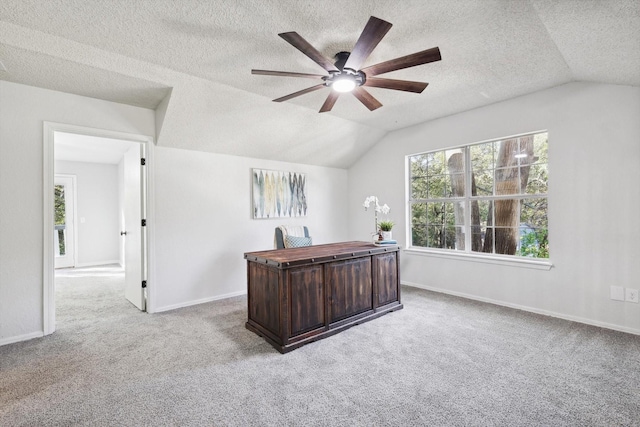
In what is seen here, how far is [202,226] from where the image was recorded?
3900 mm

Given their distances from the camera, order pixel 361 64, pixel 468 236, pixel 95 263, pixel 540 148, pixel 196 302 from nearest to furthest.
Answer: pixel 361 64 < pixel 540 148 < pixel 196 302 < pixel 468 236 < pixel 95 263

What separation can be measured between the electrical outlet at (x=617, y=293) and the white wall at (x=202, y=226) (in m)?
3.99

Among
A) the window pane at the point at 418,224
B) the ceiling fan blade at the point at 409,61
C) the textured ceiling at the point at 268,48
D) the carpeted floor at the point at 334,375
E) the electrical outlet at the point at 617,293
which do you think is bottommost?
the carpeted floor at the point at 334,375

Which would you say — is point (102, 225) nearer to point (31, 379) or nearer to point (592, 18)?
point (31, 379)

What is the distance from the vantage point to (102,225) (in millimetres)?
6879

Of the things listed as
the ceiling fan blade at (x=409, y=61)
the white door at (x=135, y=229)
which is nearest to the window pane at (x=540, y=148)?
the ceiling fan blade at (x=409, y=61)

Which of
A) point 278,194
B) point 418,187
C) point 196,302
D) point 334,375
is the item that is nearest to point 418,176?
point 418,187

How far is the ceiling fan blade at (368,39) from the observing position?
160cm

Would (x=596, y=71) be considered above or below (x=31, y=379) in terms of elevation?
above

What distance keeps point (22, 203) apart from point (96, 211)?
186 inches

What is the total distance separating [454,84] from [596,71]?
3.82 feet

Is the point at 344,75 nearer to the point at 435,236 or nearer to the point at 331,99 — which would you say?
the point at 331,99

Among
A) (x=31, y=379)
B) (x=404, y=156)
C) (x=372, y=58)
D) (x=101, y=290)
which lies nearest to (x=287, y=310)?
(x=31, y=379)

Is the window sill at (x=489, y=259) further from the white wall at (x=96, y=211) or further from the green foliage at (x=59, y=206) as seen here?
the green foliage at (x=59, y=206)
